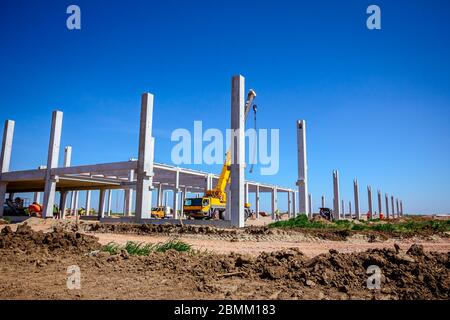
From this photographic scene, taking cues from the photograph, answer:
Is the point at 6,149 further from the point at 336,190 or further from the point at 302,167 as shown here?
the point at 336,190

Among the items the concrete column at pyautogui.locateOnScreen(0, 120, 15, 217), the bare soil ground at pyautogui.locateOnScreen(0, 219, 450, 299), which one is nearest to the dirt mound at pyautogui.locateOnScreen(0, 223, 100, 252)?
the bare soil ground at pyautogui.locateOnScreen(0, 219, 450, 299)

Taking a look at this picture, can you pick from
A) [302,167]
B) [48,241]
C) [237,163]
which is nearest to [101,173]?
[237,163]

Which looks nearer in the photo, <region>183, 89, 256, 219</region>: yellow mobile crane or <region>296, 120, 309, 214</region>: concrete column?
<region>296, 120, 309, 214</region>: concrete column

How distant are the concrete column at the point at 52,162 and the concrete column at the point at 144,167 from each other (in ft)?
28.2

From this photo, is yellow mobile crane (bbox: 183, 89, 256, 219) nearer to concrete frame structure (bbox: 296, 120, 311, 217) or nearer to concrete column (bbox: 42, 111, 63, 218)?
concrete frame structure (bbox: 296, 120, 311, 217)

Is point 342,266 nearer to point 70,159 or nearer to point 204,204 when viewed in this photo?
point 204,204

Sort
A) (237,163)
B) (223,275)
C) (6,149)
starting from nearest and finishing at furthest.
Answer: (223,275) → (237,163) → (6,149)

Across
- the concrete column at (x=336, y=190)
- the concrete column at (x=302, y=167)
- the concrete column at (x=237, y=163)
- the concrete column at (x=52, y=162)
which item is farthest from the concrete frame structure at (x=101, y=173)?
the concrete column at (x=336, y=190)

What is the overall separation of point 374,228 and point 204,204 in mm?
11397

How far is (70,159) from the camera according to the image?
105ft

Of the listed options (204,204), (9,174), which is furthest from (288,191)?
(9,174)

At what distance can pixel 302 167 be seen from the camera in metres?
23.6

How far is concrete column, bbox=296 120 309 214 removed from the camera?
23438 mm

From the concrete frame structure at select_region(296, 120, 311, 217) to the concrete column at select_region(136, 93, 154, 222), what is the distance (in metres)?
10.6
